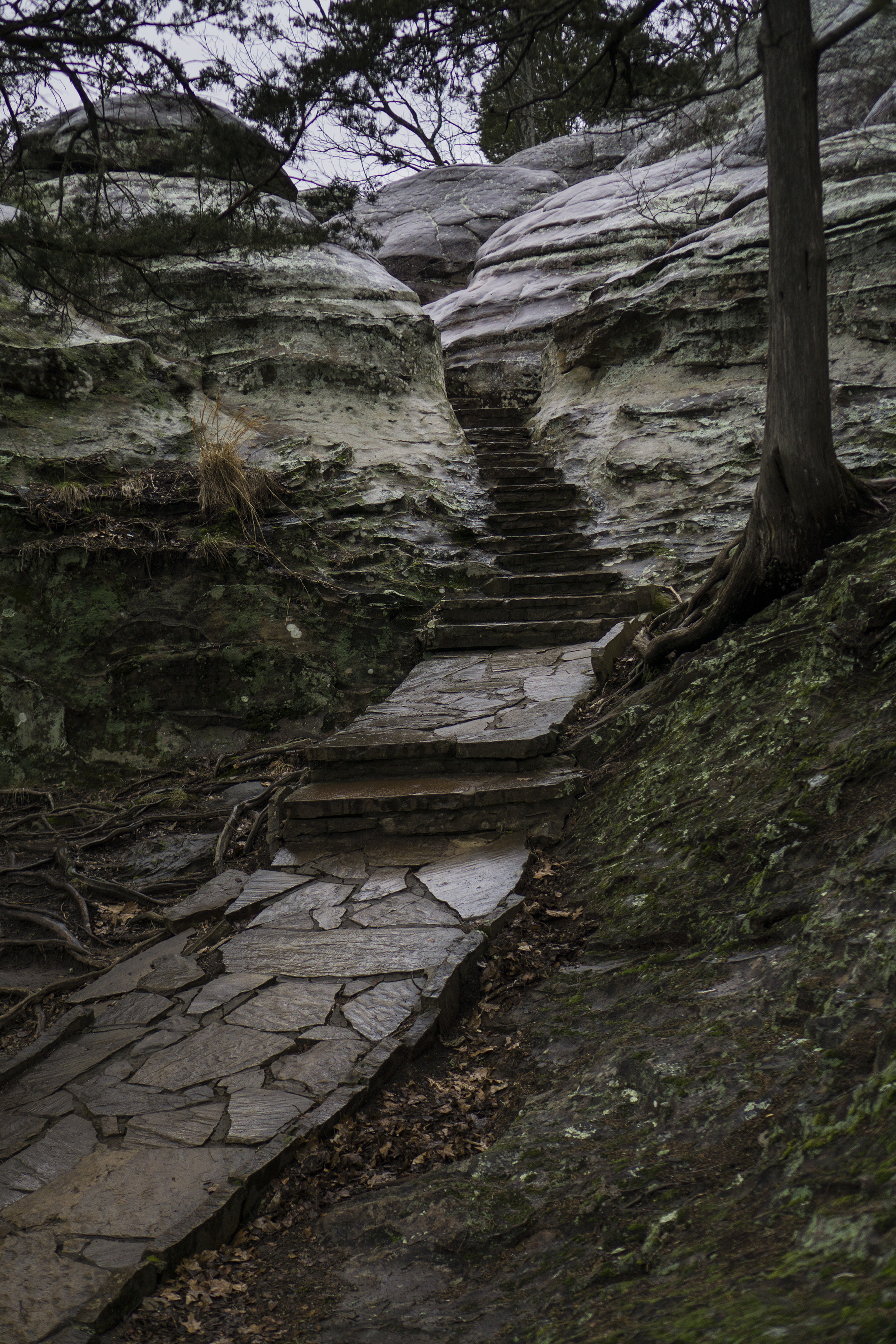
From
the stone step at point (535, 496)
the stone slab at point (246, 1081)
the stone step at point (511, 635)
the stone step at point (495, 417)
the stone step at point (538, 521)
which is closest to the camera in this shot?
the stone slab at point (246, 1081)

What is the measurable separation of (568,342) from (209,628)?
18.4 ft

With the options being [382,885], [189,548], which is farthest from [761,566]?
[189,548]

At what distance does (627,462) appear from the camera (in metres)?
8.20

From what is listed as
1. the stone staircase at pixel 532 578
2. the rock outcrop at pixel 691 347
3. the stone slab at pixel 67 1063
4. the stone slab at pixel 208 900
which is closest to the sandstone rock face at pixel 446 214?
the rock outcrop at pixel 691 347

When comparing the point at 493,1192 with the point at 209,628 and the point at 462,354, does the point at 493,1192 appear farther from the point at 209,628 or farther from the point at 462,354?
the point at 462,354

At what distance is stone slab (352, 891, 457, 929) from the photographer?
11.7ft

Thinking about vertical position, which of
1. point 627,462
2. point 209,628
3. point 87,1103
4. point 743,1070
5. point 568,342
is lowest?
point 87,1103

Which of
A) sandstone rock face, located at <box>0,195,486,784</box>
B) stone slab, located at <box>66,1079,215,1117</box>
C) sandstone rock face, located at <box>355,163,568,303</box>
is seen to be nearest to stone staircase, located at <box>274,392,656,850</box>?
sandstone rock face, located at <box>0,195,486,784</box>

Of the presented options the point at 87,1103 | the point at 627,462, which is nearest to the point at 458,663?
the point at 627,462

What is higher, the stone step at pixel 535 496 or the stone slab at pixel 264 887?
the stone step at pixel 535 496

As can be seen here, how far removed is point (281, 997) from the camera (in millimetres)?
3188

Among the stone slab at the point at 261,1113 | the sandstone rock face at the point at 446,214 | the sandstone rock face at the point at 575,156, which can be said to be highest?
the sandstone rock face at the point at 575,156

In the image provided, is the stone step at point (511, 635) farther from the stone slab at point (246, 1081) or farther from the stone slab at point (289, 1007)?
the stone slab at point (246, 1081)

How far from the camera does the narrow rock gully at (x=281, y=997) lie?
2.17 m
